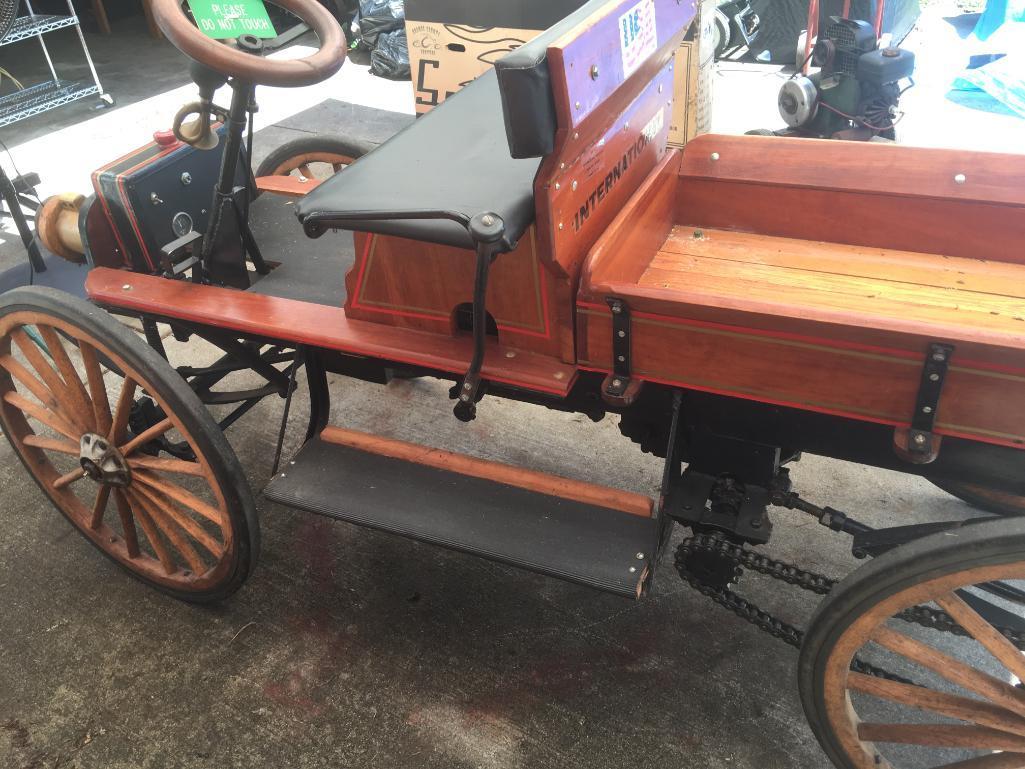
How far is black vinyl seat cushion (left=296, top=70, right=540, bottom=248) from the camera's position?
1846 millimetres

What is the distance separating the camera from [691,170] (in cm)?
232

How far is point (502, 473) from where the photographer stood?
2.07 m

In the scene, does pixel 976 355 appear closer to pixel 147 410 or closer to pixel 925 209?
pixel 925 209

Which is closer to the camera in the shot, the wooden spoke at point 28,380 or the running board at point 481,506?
the running board at point 481,506

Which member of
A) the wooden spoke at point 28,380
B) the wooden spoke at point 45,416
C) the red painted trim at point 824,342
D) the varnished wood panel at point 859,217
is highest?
the red painted trim at point 824,342

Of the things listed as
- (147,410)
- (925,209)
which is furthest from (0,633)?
(925,209)

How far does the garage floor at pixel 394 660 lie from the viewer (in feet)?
6.87

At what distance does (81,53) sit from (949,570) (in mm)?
9370

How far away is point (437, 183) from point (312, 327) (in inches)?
18.9

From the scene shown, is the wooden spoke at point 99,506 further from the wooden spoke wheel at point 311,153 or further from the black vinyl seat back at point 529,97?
the black vinyl seat back at point 529,97

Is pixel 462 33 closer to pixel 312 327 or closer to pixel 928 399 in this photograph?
pixel 312 327

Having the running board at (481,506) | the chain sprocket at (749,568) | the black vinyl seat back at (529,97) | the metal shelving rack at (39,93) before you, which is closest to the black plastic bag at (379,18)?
the metal shelving rack at (39,93)

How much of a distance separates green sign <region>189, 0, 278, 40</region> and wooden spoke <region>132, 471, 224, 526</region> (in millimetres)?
1165

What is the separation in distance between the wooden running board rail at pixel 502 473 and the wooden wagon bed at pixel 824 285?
327 millimetres
